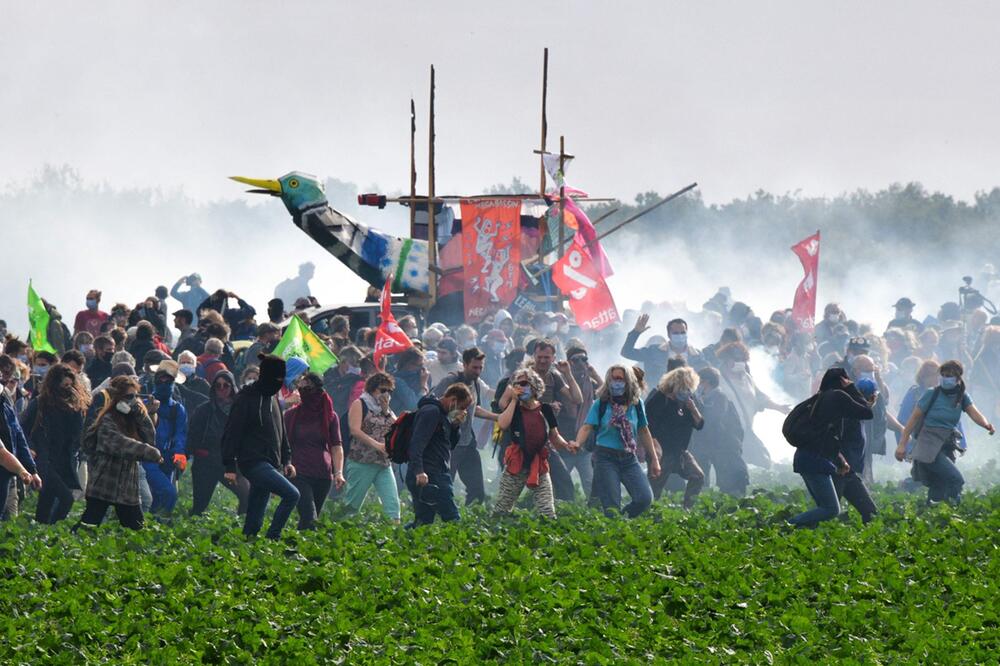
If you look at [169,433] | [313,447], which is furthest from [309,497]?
[169,433]

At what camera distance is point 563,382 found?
18.8 metres

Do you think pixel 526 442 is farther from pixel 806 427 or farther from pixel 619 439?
pixel 806 427

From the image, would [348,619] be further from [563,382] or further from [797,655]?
[563,382]

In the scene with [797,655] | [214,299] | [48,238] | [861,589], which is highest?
[48,238]

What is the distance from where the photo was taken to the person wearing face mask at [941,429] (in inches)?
700

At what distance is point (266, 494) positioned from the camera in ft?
47.9

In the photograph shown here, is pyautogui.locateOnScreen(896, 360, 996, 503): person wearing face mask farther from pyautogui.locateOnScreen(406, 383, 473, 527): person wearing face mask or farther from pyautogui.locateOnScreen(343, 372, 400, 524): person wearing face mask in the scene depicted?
pyautogui.locateOnScreen(343, 372, 400, 524): person wearing face mask

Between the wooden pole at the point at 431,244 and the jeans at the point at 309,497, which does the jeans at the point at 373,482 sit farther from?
the wooden pole at the point at 431,244

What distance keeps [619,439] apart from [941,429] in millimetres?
3301

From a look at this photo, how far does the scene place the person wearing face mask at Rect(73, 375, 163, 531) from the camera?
46.9 feet

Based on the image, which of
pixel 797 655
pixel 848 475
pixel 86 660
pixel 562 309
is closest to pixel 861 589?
pixel 797 655

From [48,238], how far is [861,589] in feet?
239

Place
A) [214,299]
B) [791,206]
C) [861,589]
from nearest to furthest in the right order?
[861,589], [214,299], [791,206]

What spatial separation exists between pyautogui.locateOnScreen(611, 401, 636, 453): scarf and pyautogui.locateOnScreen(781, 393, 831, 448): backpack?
1.39 meters
